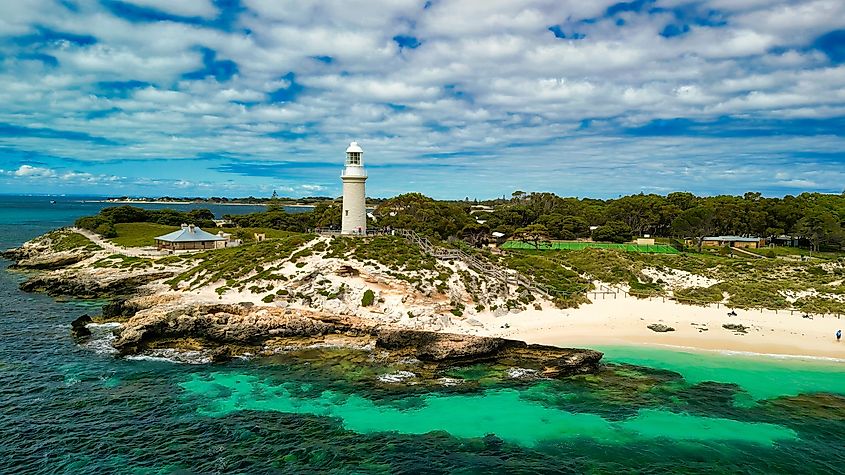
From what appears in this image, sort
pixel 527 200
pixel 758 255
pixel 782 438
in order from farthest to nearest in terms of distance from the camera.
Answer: pixel 527 200, pixel 758 255, pixel 782 438

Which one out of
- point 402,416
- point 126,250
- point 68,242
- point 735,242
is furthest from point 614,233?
point 68,242

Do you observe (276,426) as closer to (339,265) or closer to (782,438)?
(339,265)

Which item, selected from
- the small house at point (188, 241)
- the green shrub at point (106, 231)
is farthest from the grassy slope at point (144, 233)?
the small house at point (188, 241)

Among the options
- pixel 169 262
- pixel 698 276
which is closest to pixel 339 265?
pixel 169 262

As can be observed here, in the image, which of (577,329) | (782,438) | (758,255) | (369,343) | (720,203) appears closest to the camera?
(782,438)

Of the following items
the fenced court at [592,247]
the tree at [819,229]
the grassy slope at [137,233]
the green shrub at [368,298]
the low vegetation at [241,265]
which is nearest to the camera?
the green shrub at [368,298]

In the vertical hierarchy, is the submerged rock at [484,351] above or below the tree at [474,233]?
below

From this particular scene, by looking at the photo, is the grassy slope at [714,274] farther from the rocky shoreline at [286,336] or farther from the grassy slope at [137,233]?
the grassy slope at [137,233]
